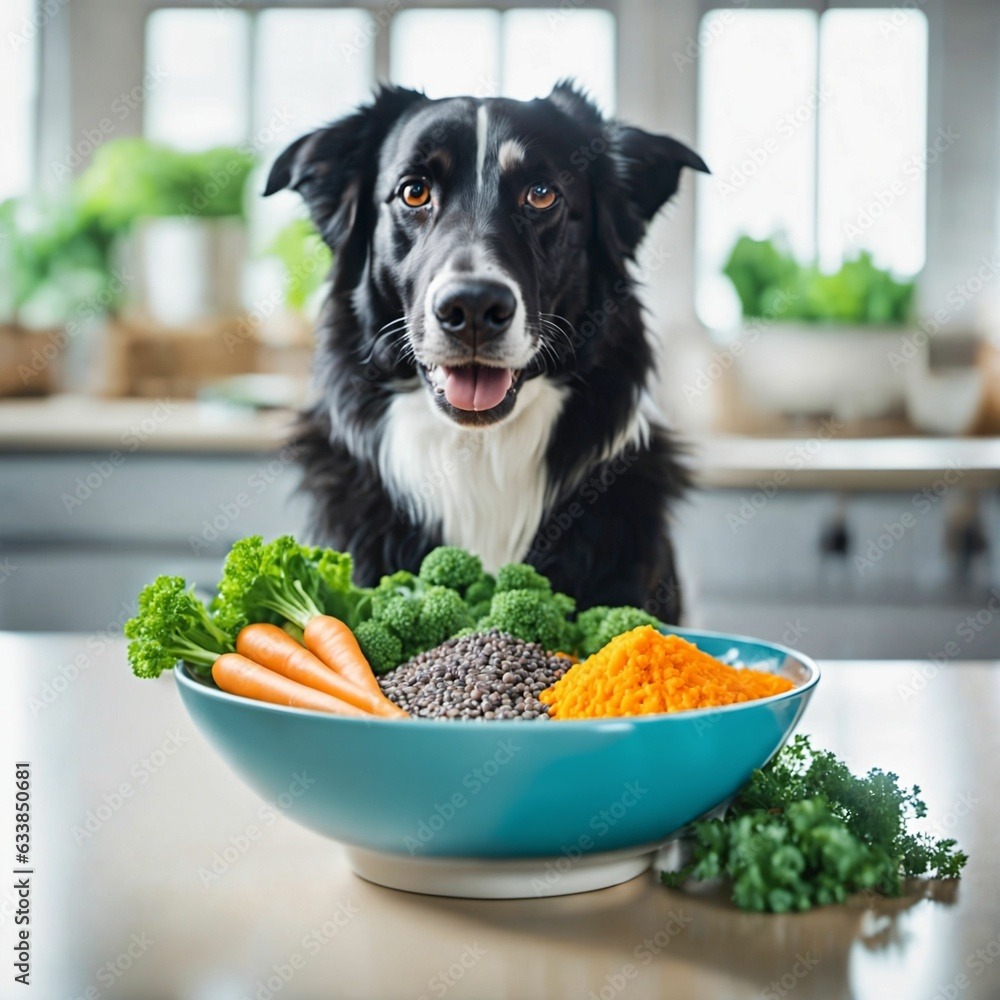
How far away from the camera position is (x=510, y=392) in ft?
4.25

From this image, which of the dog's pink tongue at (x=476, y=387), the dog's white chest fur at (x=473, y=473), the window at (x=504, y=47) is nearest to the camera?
the dog's pink tongue at (x=476, y=387)

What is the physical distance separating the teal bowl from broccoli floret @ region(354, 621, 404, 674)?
0.59 ft

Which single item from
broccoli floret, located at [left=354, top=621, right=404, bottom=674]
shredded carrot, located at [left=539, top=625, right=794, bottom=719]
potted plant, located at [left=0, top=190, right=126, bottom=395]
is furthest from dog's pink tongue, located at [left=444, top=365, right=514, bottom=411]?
potted plant, located at [left=0, top=190, right=126, bottom=395]

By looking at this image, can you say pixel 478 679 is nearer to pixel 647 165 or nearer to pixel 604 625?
pixel 604 625

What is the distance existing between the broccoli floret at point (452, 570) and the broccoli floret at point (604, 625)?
4.2 inches

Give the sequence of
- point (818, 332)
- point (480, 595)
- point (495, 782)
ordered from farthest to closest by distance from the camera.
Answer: point (818, 332)
point (480, 595)
point (495, 782)

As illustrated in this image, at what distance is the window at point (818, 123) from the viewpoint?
3363 millimetres

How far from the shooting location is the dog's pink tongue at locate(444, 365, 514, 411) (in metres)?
1.28

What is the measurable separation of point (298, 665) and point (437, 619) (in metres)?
0.14

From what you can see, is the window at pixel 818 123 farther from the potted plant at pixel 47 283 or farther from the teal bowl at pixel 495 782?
the teal bowl at pixel 495 782

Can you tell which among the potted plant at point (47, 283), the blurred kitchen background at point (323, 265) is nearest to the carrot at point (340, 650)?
the blurred kitchen background at point (323, 265)

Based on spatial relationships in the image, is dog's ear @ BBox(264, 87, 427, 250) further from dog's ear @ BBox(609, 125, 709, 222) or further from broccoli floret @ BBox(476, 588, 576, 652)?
broccoli floret @ BBox(476, 588, 576, 652)

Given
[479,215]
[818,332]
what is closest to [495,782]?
[479,215]

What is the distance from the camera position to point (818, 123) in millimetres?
3383
